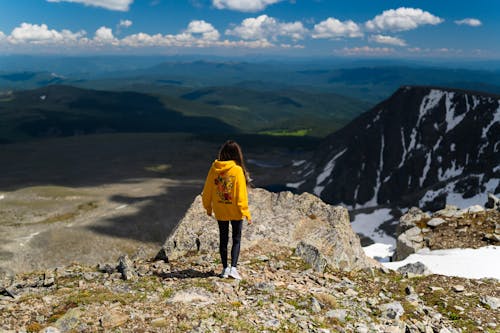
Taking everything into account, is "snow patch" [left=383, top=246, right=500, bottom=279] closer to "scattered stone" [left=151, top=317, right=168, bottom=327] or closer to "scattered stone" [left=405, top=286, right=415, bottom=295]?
"scattered stone" [left=405, top=286, right=415, bottom=295]

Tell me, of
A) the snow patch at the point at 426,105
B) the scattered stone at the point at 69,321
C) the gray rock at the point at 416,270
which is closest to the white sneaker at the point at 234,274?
the scattered stone at the point at 69,321

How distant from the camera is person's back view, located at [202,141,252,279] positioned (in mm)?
13148

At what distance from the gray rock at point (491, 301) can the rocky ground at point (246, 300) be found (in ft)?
0.13

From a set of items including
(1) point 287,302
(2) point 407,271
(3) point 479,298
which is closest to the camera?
(1) point 287,302

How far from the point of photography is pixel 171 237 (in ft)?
61.2

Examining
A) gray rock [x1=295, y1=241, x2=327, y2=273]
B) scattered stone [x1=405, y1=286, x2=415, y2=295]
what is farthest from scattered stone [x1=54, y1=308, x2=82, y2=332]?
scattered stone [x1=405, y1=286, x2=415, y2=295]

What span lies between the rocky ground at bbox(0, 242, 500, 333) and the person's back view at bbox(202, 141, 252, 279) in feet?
6.05

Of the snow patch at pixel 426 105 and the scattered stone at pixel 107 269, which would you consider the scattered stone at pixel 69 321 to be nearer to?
the scattered stone at pixel 107 269

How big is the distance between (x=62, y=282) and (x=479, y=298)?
57.2 feet

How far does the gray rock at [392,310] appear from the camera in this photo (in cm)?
1244

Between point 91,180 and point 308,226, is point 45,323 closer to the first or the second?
point 308,226

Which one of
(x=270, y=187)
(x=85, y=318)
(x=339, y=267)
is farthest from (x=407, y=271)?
(x=270, y=187)

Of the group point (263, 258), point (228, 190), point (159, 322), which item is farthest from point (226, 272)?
point (159, 322)

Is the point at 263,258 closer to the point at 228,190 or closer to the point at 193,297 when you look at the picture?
the point at 228,190
